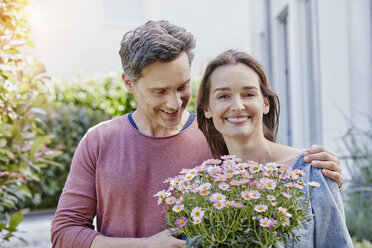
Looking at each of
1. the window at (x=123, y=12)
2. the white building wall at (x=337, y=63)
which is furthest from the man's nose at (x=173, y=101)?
the window at (x=123, y=12)

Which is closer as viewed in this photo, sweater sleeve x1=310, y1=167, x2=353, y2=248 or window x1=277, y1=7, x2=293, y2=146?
sweater sleeve x1=310, y1=167, x2=353, y2=248

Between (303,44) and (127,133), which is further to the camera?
(303,44)

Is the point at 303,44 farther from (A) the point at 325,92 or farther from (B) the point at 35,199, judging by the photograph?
(B) the point at 35,199

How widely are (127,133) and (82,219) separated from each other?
0.47 metres

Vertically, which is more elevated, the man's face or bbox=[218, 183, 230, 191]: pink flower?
the man's face

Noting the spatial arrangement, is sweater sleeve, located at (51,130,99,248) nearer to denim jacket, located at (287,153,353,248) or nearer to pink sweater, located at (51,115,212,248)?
pink sweater, located at (51,115,212,248)

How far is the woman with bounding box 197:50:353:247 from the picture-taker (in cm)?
170

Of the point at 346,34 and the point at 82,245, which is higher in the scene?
the point at 346,34

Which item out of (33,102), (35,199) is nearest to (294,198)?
(33,102)

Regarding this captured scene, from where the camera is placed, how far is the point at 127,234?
2.25 m

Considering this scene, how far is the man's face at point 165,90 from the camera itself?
84.7 inches

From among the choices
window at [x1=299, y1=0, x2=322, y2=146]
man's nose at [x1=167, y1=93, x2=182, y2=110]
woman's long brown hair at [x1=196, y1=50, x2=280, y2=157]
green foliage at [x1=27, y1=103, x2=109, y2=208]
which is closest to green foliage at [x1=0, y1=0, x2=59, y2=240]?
man's nose at [x1=167, y1=93, x2=182, y2=110]

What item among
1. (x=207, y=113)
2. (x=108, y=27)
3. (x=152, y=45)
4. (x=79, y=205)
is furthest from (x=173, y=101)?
(x=108, y=27)

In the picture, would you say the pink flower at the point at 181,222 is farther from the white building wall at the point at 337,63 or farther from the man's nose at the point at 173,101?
the white building wall at the point at 337,63
